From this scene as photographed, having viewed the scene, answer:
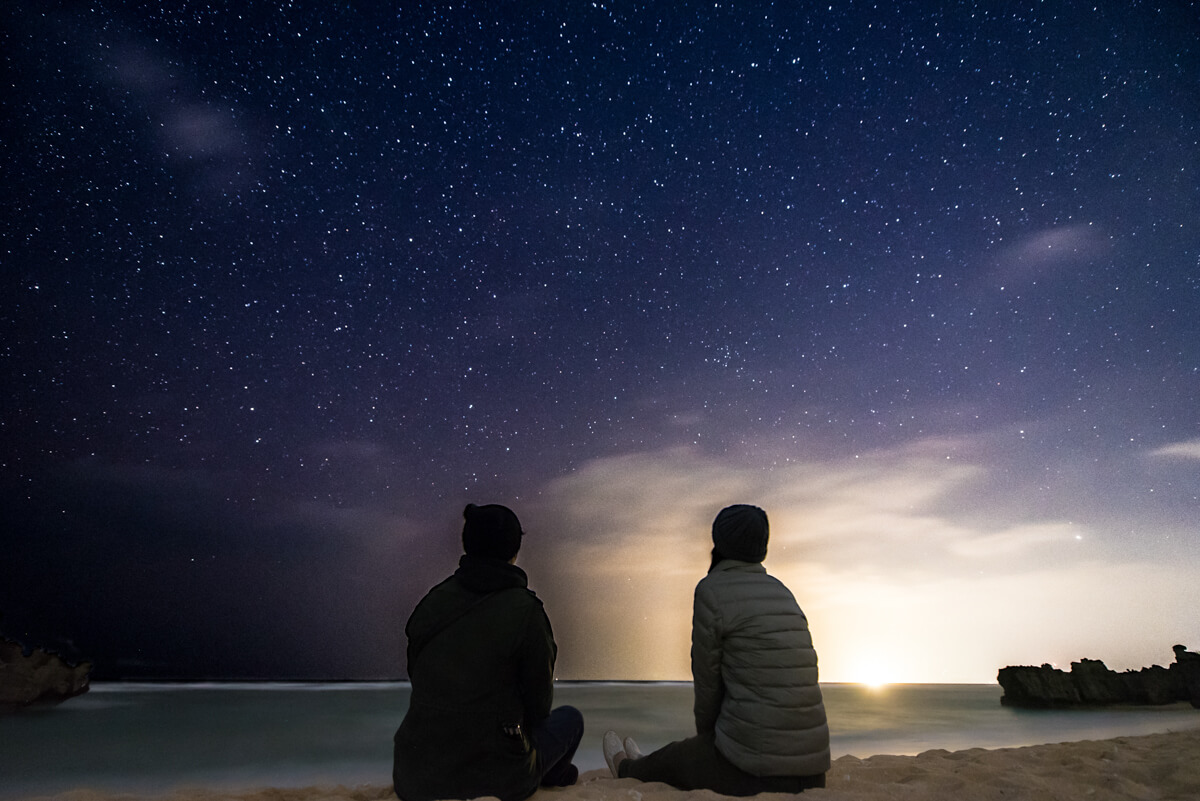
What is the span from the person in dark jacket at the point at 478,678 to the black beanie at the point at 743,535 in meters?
0.93

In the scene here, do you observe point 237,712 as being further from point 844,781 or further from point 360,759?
point 844,781

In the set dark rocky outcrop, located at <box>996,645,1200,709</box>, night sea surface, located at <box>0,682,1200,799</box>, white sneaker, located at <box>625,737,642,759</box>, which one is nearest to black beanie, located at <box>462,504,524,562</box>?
white sneaker, located at <box>625,737,642,759</box>

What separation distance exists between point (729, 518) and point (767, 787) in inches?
46.3

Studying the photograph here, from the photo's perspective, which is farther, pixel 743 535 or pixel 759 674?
pixel 743 535

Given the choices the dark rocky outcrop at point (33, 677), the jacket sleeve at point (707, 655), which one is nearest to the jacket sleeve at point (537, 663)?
the jacket sleeve at point (707, 655)

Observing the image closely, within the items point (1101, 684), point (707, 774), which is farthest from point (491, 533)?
point (1101, 684)

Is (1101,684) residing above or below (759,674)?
below

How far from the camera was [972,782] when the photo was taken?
310cm

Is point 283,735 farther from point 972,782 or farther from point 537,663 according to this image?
point 972,782

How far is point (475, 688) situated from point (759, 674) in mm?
1240

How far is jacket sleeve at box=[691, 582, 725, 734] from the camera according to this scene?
2.89m

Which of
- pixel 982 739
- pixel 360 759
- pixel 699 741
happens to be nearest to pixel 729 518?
pixel 699 741

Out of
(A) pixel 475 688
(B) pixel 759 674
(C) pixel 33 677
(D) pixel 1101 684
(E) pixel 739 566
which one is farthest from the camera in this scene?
(D) pixel 1101 684

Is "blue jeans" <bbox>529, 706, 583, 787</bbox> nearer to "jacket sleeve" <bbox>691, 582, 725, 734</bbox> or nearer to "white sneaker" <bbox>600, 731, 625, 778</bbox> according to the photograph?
"white sneaker" <bbox>600, 731, 625, 778</bbox>
